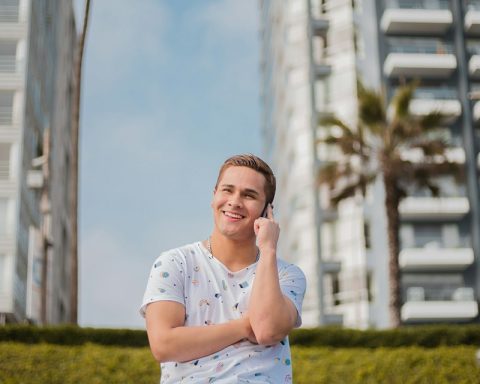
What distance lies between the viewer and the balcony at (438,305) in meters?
52.5

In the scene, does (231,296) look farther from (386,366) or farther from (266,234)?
(386,366)

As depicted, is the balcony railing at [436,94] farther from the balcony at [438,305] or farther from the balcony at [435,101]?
the balcony at [438,305]

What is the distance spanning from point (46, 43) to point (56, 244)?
1278 cm

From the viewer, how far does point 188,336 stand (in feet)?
12.5

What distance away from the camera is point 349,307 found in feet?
177

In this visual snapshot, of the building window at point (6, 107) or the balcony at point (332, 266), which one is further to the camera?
the balcony at point (332, 266)

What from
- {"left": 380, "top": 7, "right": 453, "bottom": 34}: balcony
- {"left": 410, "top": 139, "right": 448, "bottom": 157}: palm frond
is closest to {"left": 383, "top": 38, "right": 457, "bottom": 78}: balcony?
{"left": 380, "top": 7, "right": 453, "bottom": 34}: balcony

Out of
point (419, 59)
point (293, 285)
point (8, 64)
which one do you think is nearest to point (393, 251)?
point (8, 64)

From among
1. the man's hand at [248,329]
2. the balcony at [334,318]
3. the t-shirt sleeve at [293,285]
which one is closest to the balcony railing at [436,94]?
the balcony at [334,318]

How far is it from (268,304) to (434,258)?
51.1 metres

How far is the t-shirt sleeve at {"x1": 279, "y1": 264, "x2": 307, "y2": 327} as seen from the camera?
4160 mm

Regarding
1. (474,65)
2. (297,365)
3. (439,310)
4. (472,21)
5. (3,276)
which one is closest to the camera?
(297,365)

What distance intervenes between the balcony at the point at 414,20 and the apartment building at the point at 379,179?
7 cm

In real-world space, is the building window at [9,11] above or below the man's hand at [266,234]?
above
